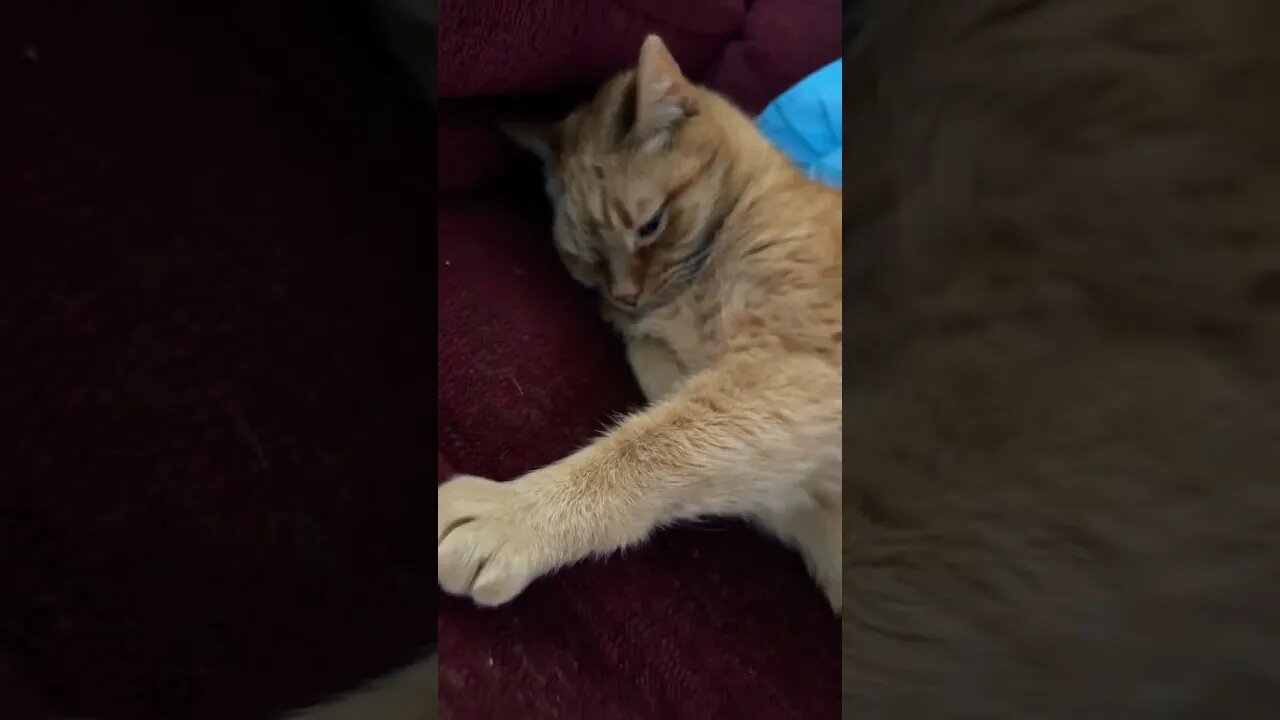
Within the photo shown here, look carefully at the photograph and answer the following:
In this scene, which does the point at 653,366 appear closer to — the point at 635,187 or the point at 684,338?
the point at 684,338

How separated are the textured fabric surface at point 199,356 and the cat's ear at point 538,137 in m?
0.61

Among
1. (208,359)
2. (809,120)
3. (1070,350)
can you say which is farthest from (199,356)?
(809,120)

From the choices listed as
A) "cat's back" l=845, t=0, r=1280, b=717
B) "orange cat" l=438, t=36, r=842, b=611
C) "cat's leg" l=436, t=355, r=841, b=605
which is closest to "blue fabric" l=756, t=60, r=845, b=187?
"orange cat" l=438, t=36, r=842, b=611

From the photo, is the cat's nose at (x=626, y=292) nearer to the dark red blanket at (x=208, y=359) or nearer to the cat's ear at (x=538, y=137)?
the cat's ear at (x=538, y=137)

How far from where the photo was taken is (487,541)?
26.0 inches

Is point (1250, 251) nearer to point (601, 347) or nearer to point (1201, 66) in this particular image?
point (1201, 66)

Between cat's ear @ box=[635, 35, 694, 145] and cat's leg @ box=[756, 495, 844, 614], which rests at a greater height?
cat's ear @ box=[635, 35, 694, 145]

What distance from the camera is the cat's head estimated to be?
2.98 ft

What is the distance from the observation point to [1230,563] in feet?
0.89

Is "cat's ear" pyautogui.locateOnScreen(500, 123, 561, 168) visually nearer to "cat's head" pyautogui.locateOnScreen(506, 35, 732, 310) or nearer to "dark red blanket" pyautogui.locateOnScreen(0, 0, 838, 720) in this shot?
"cat's head" pyautogui.locateOnScreen(506, 35, 732, 310)

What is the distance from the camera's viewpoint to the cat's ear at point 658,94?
2.76 feet

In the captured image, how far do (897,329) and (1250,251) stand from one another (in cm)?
10

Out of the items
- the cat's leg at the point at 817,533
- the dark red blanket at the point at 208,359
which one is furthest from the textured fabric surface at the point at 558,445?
the dark red blanket at the point at 208,359

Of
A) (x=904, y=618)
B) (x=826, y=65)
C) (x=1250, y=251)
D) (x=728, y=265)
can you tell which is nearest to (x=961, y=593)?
(x=904, y=618)
